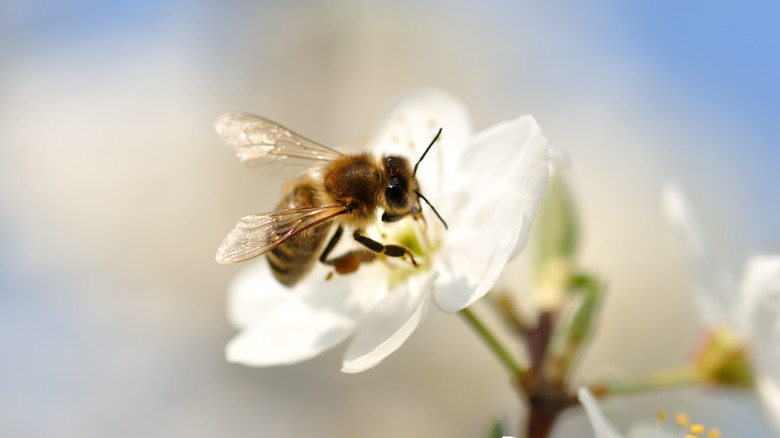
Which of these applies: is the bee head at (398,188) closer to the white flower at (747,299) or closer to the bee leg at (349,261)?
the bee leg at (349,261)

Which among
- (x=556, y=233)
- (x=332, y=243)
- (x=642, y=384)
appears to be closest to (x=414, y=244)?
(x=332, y=243)

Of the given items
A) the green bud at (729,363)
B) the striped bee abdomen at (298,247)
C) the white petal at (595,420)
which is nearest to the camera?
the white petal at (595,420)

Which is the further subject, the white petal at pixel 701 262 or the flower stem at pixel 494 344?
the white petal at pixel 701 262

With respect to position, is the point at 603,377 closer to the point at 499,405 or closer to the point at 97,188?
the point at 499,405

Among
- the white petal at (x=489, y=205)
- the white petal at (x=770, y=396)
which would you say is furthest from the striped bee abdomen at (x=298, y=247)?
the white petal at (x=770, y=396)

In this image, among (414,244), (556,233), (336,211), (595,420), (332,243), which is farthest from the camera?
(556,233)

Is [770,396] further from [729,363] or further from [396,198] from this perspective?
[396,198]
